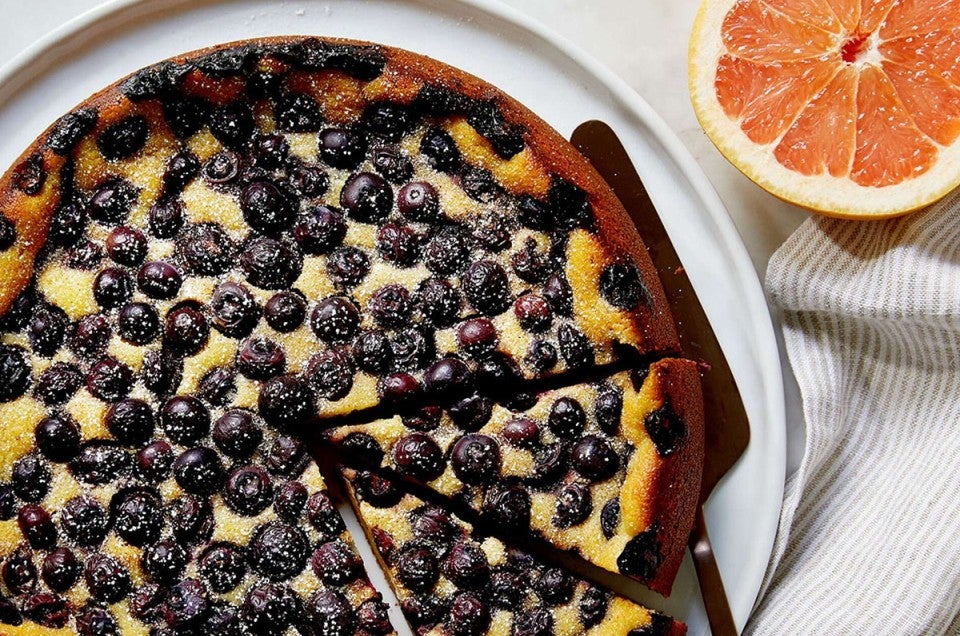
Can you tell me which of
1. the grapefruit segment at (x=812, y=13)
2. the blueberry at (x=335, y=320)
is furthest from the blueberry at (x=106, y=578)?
the grapefruit segment at (x=812, y=13)

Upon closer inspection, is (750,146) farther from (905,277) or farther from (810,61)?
(905,277)

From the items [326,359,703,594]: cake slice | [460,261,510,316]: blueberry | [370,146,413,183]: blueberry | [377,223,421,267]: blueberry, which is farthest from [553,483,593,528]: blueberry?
[370,146,413,183]: blueberry

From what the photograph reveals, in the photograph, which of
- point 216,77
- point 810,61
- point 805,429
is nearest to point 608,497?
point 805,429

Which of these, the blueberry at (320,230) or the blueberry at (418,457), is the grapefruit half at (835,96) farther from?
the blueberry at (418,457)

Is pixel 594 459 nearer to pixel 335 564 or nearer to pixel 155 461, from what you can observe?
pixel 335 564

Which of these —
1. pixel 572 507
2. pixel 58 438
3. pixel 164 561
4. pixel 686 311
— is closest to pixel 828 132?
pixel 686 311

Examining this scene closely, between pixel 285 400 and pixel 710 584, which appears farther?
pixel 710 584

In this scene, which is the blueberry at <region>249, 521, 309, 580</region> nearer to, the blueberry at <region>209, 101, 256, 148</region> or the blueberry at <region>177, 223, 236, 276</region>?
the blueberry at <region>177, 223, 236, 276</region>
